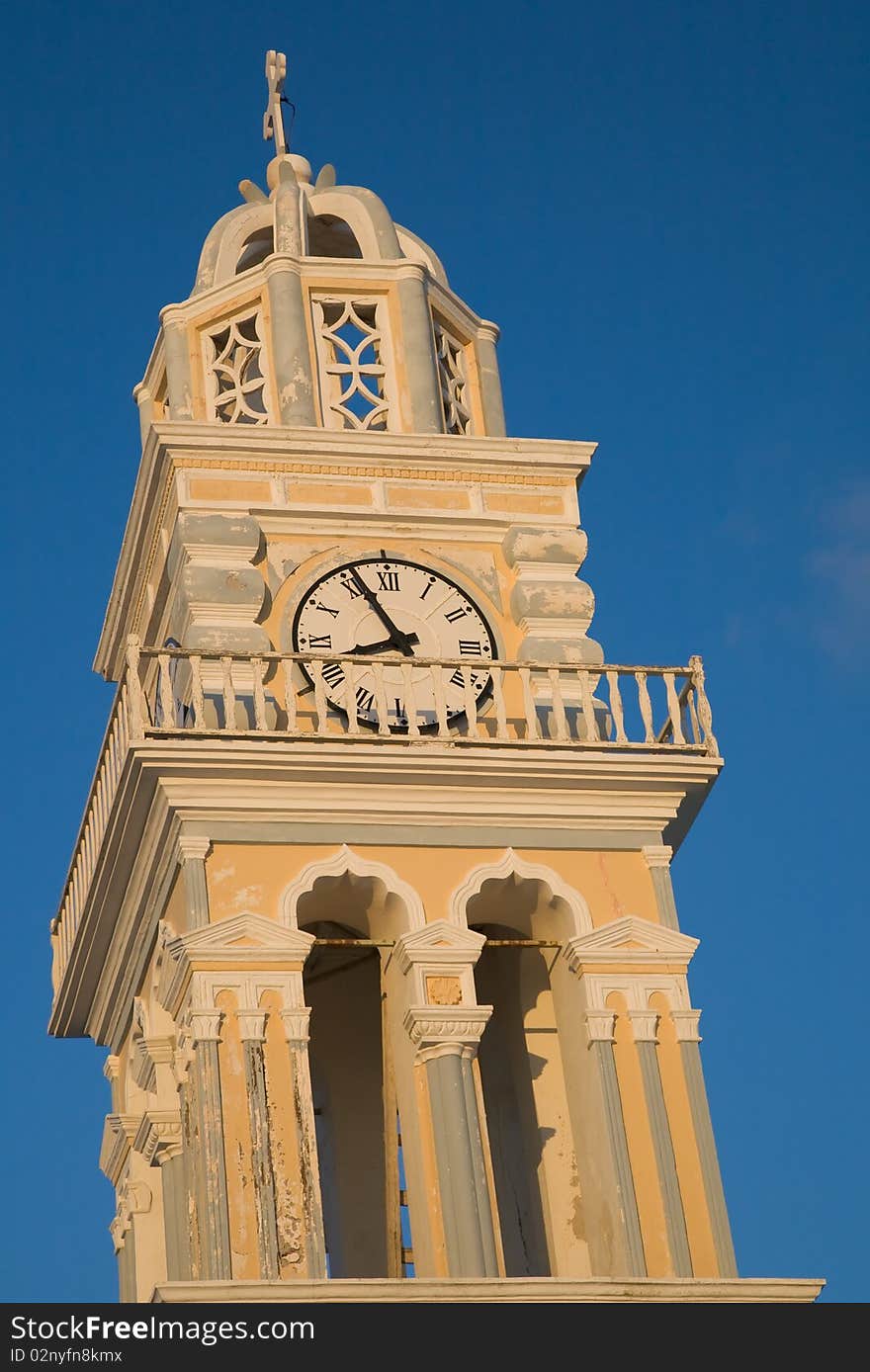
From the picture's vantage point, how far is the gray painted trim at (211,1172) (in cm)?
2659

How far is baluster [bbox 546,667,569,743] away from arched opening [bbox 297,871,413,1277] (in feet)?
8.32

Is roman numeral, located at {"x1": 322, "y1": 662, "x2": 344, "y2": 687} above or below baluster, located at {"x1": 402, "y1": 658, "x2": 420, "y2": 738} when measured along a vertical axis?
above

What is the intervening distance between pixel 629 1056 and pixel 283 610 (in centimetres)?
568

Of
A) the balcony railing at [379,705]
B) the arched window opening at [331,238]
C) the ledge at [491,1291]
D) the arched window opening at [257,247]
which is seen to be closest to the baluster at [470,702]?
the balcony railing at [379,705]

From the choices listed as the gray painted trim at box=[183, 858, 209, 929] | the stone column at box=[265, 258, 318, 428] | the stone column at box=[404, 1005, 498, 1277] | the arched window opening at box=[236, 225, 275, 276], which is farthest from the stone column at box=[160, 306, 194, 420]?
the stone column at box=[404, 1005, 498, 1277]

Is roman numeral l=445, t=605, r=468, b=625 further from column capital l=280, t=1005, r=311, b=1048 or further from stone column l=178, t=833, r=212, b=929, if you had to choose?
column capital l=280, t=1005, r=311, b=1048

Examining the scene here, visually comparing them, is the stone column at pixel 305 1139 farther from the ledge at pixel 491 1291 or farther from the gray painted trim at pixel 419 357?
the gray painted trim at pixel 419 357

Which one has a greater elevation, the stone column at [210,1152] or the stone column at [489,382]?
the stone column at [489,382]

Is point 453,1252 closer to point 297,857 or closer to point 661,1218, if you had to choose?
point 661,1218

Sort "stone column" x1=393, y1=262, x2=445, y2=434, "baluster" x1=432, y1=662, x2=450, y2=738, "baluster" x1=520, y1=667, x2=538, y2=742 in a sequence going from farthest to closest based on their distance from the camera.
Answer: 1. "stone column" x1=393, y1=262, x2=445, y2=434
2. "baluster" x1=520, y1=667, x2=538, y2=742
3. "baluster" x1=432, y1=662, x2=450, y2=738

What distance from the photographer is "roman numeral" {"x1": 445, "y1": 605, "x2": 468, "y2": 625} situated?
3153cm

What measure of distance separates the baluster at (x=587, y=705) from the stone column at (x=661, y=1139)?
107 inches

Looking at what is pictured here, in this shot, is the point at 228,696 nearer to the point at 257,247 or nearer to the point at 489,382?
the point at 489,382
